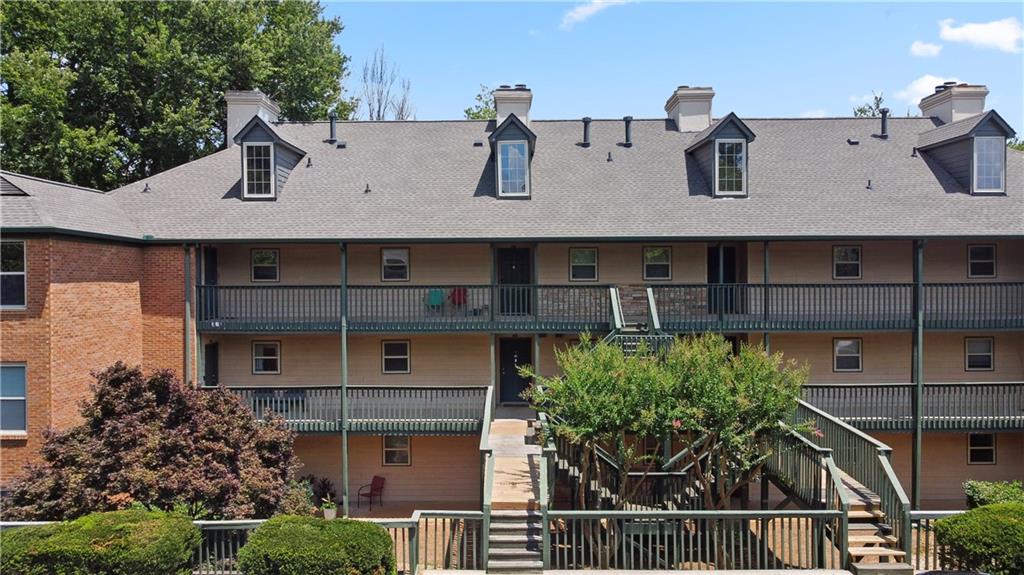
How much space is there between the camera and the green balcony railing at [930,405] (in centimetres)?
1750

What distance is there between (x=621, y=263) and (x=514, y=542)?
10.1 metres

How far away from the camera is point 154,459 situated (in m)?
12.8

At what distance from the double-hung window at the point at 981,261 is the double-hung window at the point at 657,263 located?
891cm

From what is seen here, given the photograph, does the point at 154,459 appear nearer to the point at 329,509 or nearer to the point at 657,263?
the point at 329,509

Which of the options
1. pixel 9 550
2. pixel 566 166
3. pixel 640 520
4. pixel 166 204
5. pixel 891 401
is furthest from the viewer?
pixel 566 166

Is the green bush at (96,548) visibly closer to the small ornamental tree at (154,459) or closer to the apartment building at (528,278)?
the small ornamental tree at (154,459)

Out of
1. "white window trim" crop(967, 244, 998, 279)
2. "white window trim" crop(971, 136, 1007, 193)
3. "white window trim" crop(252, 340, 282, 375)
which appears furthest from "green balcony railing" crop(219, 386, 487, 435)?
"white window trim" crop(971, 136, 1007, 193)

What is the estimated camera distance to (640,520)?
12227 millimetres

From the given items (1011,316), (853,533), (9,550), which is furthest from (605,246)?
(9,550)

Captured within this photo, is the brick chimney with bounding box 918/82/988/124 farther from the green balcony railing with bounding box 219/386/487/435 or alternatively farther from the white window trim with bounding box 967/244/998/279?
the green balcony railing with bounding box 219/386/487/435

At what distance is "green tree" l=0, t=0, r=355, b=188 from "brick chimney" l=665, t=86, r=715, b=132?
19295 millimetres

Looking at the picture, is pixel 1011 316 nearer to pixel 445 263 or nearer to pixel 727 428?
pixel 727 428

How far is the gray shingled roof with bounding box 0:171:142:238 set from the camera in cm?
1494

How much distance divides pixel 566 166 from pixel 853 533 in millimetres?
13715
